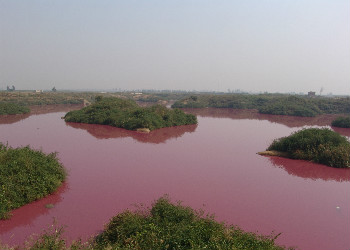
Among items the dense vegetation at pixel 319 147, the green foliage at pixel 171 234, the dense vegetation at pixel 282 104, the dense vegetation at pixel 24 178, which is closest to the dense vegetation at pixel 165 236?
the green foliage at pixel 171 234

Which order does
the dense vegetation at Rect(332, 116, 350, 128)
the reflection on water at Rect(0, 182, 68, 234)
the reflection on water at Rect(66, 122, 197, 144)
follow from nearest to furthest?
the reflection on water at Rect(0, 182, 68, 234)
the reflection on water at Rect(66, 122, 197, 144)
the dense vegetation at Rect(332, 116, 350, 128)

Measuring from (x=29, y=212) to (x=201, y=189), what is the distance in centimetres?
491

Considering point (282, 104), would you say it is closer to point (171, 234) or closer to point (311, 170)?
point (311, 170)

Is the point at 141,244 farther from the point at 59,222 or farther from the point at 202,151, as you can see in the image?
the point at 202,151

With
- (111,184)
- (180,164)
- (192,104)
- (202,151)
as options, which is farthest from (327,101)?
(111,184)

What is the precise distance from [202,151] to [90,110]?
1445 centimetres

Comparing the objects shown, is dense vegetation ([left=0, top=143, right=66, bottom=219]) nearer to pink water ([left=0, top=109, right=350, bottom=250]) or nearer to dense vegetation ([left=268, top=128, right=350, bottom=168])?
pink water ([left=0, top=109, right=350, bottom=250])

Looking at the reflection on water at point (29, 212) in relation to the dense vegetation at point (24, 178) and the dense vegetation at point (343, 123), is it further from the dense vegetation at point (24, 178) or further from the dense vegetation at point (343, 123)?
the dense vegetation at point (343, 123)

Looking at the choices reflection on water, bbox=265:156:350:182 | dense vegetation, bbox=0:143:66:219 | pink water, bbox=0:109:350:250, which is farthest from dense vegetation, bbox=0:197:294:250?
reflection on water, bbox=265:156:350:182

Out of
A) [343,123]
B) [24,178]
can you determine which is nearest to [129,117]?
[24,178]

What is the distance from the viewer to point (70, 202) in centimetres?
708

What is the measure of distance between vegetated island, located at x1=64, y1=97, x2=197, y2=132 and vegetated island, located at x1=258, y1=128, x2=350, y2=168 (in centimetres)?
950

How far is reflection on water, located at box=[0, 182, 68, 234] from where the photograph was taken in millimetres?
5842

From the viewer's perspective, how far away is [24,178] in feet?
22.5
